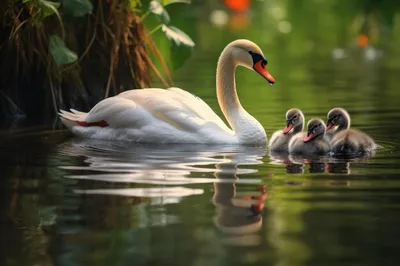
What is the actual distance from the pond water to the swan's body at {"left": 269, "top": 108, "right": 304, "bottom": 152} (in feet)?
0.45

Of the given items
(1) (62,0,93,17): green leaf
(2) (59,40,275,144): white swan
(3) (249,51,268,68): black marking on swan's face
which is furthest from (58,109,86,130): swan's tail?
(3) (249,51,268,68): black marking on swan's face

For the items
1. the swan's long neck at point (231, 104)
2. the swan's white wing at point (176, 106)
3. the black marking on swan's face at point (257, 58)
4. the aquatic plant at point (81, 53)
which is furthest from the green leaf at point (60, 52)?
the black marking on swan's face at point (257, 58)

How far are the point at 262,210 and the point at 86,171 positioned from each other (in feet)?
6.04

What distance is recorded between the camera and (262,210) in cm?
623

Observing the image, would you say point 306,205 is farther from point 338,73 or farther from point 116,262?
point 338,73

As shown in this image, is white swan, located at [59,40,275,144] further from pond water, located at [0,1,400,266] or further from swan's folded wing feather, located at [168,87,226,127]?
pond water, located at [0,1,400,266]

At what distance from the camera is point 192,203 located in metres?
6.43

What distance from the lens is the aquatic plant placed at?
10.9m

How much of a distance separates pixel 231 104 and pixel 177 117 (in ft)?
2.42

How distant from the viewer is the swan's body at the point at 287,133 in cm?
910

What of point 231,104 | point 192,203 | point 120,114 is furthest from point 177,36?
point 192,203

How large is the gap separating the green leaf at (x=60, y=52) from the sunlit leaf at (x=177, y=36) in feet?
3.46

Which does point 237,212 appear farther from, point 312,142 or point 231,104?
point 231,104

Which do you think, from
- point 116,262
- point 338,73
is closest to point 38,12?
point 116,262
